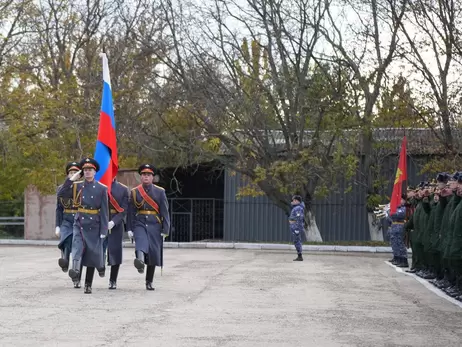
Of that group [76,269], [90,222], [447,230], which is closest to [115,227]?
[90,222]

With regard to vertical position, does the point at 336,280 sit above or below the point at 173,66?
below

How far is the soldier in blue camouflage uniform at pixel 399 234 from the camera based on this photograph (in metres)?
23.6

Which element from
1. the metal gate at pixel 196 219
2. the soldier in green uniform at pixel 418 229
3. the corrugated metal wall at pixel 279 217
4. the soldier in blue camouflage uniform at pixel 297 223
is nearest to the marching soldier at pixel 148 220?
the soldier in green uniform at pixel 418 229

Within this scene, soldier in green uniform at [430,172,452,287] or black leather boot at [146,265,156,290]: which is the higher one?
soldier in green uniform at [430,172,452,287]

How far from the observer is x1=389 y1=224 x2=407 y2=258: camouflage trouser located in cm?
2367

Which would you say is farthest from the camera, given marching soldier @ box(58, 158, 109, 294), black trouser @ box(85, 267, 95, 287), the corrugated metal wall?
the corrugated metal wall

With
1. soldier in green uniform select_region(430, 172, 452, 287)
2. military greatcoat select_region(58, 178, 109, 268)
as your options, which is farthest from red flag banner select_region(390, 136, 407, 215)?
military greatcoat select_region(58, 178, 109, 268)

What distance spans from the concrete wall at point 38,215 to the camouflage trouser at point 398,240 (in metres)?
19.0

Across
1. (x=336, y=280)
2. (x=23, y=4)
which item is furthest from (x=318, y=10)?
(x=336, y=280)

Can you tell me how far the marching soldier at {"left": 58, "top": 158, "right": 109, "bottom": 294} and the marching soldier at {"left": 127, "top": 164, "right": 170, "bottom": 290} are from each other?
0.54 metres

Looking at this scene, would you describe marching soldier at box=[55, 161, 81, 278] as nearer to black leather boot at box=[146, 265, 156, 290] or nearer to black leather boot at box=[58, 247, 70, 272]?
black leather boot at box=[58, 247, 70, 272]

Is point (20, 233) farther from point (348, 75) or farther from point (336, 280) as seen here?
point (336, 280)

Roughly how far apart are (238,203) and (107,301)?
29.4 metres

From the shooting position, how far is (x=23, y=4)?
38.7m
